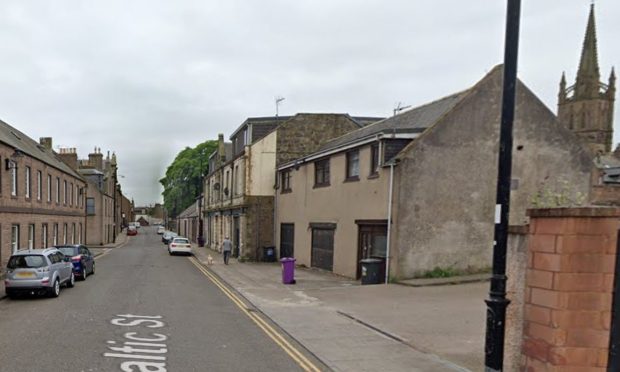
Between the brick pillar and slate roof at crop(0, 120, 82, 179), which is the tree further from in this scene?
the brick pillar

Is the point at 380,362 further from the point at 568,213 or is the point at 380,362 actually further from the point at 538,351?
the point at 568,213

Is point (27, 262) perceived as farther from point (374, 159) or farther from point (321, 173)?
point (321, 173)

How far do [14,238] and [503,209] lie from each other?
75.0ft

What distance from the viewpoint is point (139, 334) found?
973cm

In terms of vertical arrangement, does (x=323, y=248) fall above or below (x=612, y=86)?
below

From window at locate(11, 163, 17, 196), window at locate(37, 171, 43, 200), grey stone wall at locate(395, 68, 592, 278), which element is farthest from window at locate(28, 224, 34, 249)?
grey stone wall at locate(395, 68, 592, 278)

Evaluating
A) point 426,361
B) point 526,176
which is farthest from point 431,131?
point 426,361

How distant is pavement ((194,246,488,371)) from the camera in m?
8.00

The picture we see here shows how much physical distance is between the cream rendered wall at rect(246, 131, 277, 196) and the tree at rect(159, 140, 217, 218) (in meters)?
40.3

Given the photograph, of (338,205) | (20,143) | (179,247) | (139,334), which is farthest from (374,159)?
(179,247)

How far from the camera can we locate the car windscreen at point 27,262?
1461 centimetres

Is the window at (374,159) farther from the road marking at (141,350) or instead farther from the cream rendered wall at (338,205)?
the road marking at (141,350)

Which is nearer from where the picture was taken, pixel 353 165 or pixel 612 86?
pixel 353 165

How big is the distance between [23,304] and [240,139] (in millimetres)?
22715
